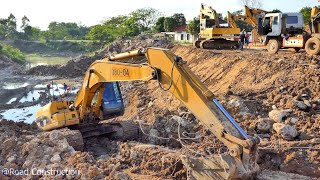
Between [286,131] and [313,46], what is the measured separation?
23.6 ft

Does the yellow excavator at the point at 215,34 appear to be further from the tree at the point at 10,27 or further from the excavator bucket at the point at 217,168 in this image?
the tree at the point at 10,27

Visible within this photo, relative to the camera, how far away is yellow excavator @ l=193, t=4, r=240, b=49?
2245 cm

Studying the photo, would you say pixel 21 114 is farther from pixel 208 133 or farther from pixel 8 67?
pixel 8 67

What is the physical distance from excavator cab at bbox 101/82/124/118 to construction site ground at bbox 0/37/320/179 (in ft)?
2.58

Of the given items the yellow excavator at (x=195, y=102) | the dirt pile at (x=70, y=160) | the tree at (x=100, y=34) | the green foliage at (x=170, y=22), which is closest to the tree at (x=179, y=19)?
the green foliage at (x=170, y=22)

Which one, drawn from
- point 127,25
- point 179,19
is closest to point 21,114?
point 179,19

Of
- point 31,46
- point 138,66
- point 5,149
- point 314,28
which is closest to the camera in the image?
point 138,66

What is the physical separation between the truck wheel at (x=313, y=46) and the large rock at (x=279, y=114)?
5546 mm

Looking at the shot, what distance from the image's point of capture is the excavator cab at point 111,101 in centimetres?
1032

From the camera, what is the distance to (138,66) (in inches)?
297

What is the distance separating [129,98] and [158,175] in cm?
979

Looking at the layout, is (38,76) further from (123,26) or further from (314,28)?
(123,26)

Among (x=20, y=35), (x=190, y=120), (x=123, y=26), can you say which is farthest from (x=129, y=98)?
(x=20, y=35)

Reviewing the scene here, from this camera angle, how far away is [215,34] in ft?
73.6
